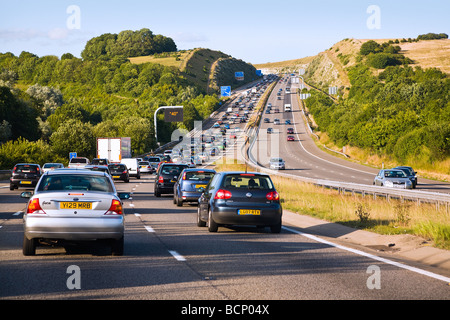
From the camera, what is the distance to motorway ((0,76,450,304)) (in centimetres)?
876

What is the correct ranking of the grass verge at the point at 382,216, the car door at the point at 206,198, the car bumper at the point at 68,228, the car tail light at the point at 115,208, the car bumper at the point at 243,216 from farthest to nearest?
1. the car door at the point at 206,198
2. the car bumper at the point at 243,216
3. the grass verge at the point at 382,216
4. the car tail light at the point at 115,208
5. the car bumper at the point at 68,228

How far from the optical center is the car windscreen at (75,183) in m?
12.3

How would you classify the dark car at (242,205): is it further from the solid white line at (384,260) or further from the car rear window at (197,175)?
the car rear window at (197,175)

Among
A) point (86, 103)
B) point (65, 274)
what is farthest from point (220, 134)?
point (65, 274)

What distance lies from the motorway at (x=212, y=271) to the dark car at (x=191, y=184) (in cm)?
915

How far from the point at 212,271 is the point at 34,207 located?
11.2 ft

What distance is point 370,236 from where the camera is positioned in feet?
53.4

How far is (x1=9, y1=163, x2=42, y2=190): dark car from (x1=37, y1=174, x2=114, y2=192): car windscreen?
2662 cm

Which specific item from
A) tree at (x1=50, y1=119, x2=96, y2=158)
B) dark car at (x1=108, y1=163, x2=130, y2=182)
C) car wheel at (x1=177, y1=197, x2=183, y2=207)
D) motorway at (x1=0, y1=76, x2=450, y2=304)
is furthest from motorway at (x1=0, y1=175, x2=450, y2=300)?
tree at (x1=50, y1=119, x2=96, y2=158)

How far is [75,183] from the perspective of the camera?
12.9m

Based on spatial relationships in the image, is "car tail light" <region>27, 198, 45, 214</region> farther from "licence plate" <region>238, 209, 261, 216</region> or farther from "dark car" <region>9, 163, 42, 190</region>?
"dark car" <region>9, 163, 42, 190</region>

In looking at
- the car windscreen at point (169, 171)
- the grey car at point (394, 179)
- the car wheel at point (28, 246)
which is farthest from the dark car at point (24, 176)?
the car wheel at point (28, 246)

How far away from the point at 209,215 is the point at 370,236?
158 inches

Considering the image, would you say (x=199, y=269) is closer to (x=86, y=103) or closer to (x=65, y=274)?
(x=65, y=274)
